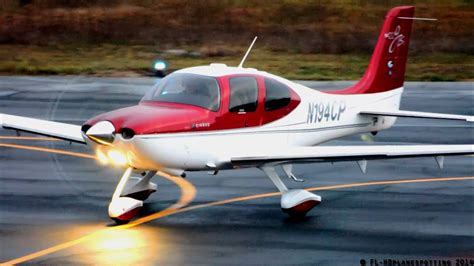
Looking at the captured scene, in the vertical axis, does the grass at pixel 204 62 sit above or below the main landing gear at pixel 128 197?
below

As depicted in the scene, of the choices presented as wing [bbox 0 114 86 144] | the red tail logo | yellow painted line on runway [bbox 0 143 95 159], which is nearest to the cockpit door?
wing [bbox 0 114 86 144]

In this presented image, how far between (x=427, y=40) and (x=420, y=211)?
22.9 m

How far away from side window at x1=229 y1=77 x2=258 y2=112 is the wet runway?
1.47m

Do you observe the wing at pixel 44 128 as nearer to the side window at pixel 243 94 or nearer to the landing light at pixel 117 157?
the landing light at pixel 117 157

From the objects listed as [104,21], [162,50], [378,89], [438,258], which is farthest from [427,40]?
[438,258]

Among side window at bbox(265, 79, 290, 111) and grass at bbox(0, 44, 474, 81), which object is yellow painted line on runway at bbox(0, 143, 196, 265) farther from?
grass at bbox(0, 44, 474, 81)

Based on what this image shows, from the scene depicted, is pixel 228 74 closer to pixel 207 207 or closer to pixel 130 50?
pixel 207 207

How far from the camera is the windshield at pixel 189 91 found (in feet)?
45.8

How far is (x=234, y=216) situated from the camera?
14.4m

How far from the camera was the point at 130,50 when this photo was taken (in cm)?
3547

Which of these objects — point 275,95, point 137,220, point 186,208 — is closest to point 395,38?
point 275,95

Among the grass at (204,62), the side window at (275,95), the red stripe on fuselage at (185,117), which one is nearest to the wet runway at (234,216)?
the red stripe on fuselage at (185,117)

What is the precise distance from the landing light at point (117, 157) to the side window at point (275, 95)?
2408mm

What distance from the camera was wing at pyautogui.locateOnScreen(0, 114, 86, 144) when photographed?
15.3 metres
